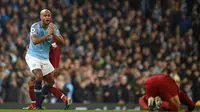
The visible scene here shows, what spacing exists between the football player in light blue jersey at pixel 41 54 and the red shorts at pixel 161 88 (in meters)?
3.25

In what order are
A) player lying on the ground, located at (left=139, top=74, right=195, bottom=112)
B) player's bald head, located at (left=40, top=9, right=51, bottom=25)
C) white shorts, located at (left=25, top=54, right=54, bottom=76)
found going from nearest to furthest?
player lying on the ground, located at (left=139, top=74, right=195, bottom=112) < player's bald head, located at (left=40, top=9, right=51, bottom=25) < white shorts, located at (left=25, top=54, right=54, bottom=76)

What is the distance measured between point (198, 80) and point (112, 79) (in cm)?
335

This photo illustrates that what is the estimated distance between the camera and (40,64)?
52.6ft

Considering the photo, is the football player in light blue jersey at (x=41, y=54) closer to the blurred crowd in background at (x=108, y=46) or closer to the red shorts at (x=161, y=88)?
the red shorts at (x=161, y=88)

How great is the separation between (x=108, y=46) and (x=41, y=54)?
423 inches

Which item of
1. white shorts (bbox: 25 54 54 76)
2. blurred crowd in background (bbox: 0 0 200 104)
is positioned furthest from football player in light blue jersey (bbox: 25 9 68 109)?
blurred crowd in background (bbox: 0 0 200 104)


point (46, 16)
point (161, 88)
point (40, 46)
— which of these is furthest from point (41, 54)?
point (161, 88)

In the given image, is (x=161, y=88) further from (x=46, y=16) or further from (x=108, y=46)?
(x=108, y=46)

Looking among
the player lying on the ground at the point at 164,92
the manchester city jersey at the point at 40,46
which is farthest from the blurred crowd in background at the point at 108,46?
the player lying on the ground at the point at 164,92

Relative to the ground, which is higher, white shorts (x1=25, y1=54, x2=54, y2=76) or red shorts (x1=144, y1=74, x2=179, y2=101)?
white shorts (x1=25, y1=54, x2=54, y2=76)

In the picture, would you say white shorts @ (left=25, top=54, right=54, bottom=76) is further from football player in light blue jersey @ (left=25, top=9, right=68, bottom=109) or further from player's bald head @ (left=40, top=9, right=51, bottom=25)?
player's bald head @ (left=40, top=9, right=51, bottom=25)

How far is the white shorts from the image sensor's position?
1593 centimetres

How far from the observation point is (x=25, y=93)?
22766 mm

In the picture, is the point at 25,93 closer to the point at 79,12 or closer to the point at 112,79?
the point at 112,79
